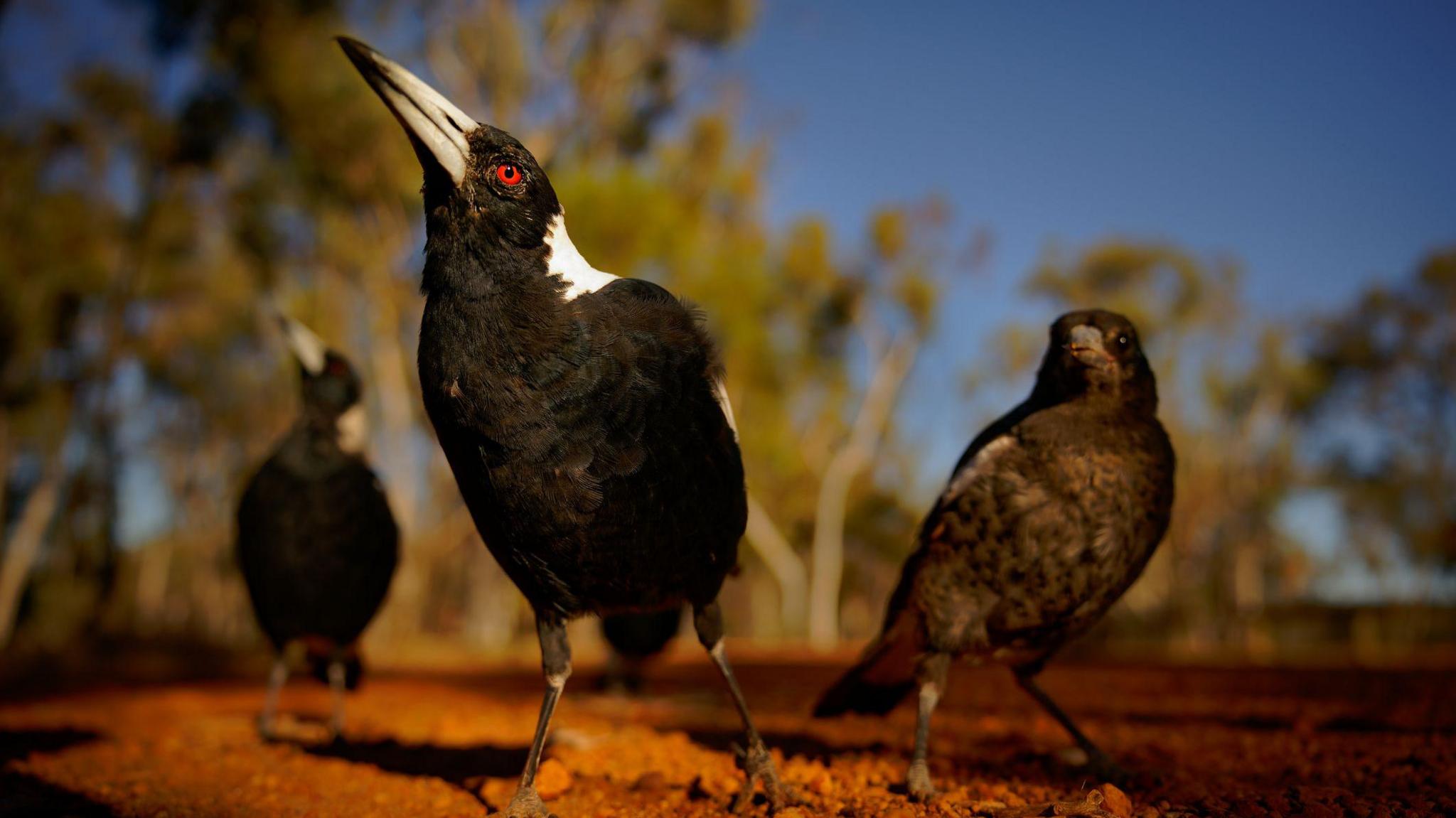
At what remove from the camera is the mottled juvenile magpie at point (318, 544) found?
5.10 metres

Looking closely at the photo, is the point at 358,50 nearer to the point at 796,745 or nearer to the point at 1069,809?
the point at 1069,809

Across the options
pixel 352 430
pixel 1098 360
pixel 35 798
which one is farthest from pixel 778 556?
pixel 35 798

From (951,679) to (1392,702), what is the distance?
352 cm

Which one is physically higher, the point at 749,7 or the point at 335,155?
the point at 749,7

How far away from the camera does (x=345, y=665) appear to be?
221 inches

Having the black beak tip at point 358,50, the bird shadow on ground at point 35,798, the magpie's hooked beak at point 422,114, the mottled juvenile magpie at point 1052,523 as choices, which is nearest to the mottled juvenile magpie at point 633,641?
the bird shadow on ground at point 35,798

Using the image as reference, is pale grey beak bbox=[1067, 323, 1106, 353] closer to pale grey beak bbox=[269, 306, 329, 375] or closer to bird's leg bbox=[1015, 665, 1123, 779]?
bird's leg bbox=[1015, 665, 1123, 779]

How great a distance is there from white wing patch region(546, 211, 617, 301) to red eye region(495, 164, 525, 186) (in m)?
0.17

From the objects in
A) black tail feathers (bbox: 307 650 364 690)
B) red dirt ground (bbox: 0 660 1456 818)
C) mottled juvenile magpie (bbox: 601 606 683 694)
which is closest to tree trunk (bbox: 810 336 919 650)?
mottled juvenile magpie (bbox: 601 606 683 694)

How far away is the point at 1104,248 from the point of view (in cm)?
2864

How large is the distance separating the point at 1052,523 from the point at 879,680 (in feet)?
3.70

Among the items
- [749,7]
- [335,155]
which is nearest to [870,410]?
[749,7]

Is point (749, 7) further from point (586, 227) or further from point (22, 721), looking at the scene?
point (22, 721)

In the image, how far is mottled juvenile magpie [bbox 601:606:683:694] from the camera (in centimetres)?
788
